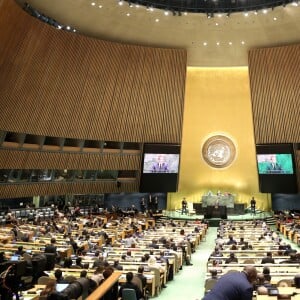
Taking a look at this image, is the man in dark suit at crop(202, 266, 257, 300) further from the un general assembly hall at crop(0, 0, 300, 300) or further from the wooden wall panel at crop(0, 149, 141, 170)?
the wooden wall panel at crop(0, 149, 141, 170)

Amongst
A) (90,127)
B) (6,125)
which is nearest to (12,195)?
(6,125)

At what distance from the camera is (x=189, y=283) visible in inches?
417

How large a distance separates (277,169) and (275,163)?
14.7 inches

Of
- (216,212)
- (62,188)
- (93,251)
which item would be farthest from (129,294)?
(216,212)

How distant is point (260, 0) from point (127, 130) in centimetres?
1057

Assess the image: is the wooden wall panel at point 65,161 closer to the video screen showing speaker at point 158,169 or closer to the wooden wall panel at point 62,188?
the video screen showing speaker at point 158,169

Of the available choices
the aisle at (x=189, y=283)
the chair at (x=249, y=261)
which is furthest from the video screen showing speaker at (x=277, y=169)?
the chair at (x=249, y=261)

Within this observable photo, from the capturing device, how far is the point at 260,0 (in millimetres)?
21469

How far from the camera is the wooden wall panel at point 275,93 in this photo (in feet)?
76.3

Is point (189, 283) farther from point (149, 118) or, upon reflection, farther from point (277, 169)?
point (149, 118)

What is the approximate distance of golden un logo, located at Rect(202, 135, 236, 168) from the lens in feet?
93.9

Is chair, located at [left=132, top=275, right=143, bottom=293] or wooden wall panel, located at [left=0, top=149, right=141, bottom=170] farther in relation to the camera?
wooden wall panel, located at [left=0, top=149, right=141, bottom=170]

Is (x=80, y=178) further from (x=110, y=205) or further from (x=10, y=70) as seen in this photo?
(x=10, y=70)

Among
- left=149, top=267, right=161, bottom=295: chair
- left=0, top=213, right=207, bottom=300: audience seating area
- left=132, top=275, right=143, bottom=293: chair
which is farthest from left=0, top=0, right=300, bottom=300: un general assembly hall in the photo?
left=132, top=275, right=143, bottom=293: chair
